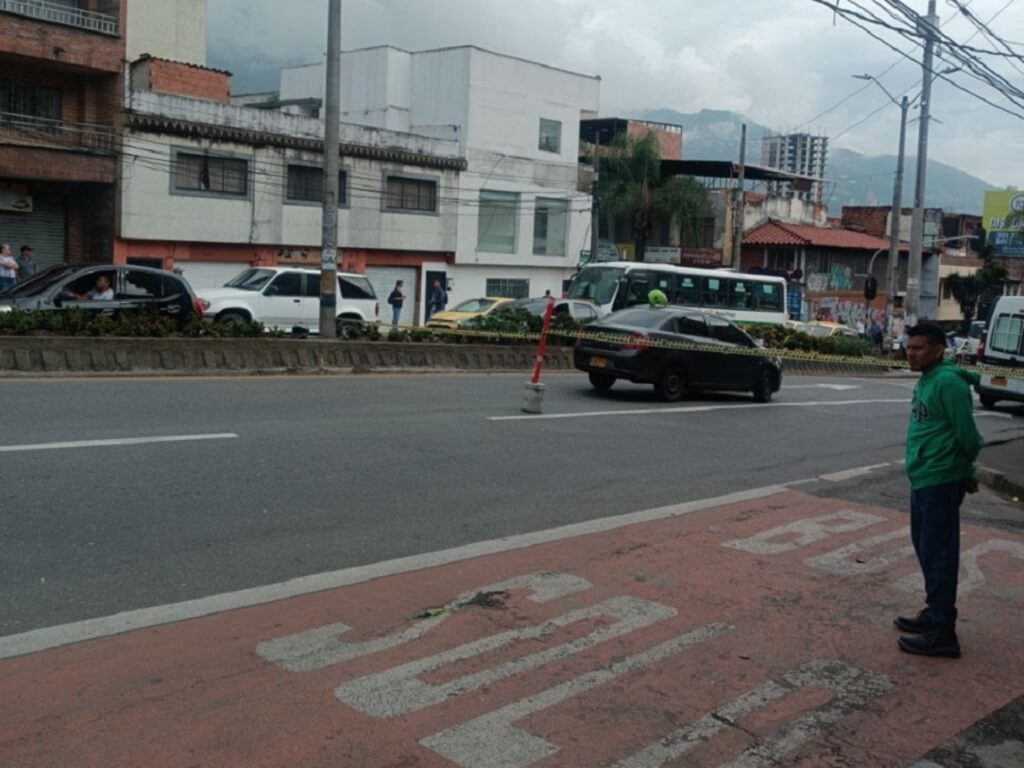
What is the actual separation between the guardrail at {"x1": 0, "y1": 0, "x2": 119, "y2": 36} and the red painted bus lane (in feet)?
91.4

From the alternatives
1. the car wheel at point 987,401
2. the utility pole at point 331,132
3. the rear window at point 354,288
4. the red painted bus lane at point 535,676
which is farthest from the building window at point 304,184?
the red painted bus lane at point 535,676

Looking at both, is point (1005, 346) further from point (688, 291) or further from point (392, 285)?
point (392, 285)

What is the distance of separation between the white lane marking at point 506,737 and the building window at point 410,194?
36.3 meters

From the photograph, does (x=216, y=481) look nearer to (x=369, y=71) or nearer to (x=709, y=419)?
(x=709, y=419)

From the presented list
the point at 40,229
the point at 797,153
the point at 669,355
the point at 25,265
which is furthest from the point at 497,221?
the point at 797,153

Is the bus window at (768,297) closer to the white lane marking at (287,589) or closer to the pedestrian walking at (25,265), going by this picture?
the pedestrian walking at (25,265)

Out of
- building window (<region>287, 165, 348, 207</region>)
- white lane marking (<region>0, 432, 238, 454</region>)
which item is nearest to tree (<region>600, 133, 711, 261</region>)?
building window (<region>287, 165, 348, 207</region>)

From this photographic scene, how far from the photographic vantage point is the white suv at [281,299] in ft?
78.5

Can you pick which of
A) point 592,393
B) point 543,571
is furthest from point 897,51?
point 543,571

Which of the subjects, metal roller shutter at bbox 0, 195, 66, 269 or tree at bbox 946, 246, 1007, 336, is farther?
tree at bbox 946, 246, 1007, 336

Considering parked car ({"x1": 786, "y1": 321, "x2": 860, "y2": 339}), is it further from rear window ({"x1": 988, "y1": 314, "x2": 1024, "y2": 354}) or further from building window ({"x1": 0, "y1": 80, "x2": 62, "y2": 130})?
building window ({"x1": 0, "y1": 80, "x2": 62, "y2": 130})

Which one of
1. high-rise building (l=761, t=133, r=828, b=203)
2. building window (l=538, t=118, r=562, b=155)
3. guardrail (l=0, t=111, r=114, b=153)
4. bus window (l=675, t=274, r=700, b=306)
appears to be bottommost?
bus window (l=675, t=274, r=700, b=306)

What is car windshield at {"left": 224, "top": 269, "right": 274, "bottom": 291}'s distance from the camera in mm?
24578

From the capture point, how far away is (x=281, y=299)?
2462 cm
